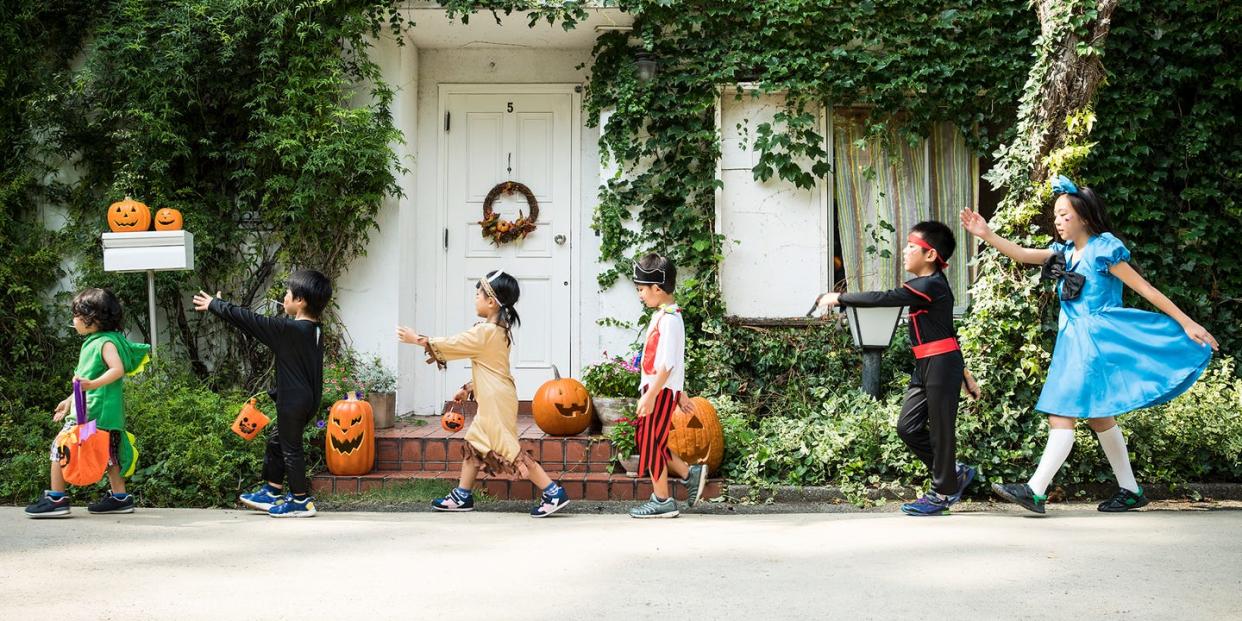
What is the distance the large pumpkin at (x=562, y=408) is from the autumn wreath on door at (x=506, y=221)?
75.0 inches

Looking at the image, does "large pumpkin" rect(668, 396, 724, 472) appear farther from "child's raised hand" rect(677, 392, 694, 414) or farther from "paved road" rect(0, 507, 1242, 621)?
"paved road" rect(0, 507, 1242, 621)

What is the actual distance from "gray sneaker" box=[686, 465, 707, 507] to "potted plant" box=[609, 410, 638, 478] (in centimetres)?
41

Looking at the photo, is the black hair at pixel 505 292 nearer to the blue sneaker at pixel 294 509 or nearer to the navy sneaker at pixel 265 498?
the blue sneaker at pixel 294 509

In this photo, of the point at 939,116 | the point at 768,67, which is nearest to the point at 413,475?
the point at 768,67

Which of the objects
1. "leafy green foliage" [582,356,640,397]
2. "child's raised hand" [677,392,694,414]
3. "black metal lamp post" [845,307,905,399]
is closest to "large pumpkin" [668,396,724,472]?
"child's raised hand" [677,392,694,414]

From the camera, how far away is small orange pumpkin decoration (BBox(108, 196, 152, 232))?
6.88m

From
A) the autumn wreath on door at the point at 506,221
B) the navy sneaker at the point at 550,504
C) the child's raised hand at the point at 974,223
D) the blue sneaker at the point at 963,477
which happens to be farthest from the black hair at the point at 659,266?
the autumn wreath on door at the point at 506,221

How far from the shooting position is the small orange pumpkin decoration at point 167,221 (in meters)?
6.94

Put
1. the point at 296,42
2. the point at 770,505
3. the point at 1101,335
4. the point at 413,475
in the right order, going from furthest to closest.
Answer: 1. the point at 296,42
2. the point at 413,475
3. the point at 770,505
4. the point at 1101,335

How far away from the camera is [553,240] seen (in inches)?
316

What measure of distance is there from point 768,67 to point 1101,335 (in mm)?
3522

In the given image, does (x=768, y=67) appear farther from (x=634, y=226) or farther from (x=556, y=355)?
(x=556, y=355)

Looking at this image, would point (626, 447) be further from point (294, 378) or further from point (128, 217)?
point (128, 217)

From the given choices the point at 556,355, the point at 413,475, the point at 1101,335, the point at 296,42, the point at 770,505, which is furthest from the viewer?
the point at 556,355
